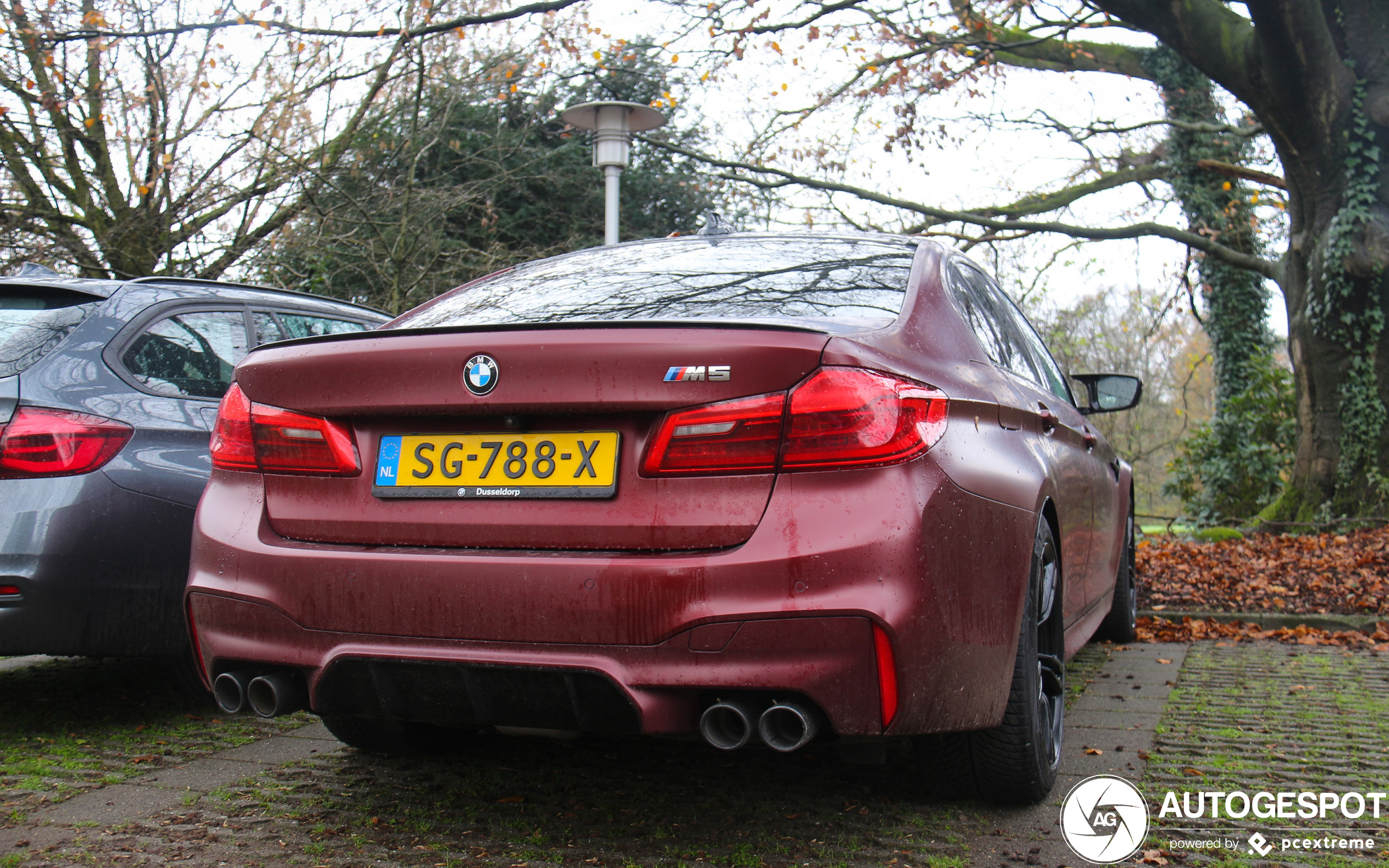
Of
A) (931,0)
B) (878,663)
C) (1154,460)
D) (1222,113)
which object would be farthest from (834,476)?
(1154,460)

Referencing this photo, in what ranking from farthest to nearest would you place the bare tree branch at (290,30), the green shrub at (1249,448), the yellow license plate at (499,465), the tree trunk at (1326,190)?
Answer: the green shrub at (1249,448), the tree trunk at (1326,190), the bare tree branch at (290,30), the yellow license plate at (499,465)

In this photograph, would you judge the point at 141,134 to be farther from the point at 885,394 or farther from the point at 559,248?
the point at 885,394

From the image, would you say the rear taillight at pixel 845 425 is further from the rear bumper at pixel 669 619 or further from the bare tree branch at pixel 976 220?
the bare tree branch at pixel 976 220

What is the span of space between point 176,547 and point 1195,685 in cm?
395

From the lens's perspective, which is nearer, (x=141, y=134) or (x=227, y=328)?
(x=227, y=328)

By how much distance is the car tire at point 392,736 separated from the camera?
11.3 feet

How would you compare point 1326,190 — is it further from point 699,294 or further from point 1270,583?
point 699,294

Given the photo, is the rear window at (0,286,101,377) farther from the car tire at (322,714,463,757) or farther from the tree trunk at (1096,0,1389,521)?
the tree trunk at (1096,0,1389,521)

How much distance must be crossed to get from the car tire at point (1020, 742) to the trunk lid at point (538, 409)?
94 centimetres

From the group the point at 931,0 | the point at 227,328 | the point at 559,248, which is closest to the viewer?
the point at 227,328

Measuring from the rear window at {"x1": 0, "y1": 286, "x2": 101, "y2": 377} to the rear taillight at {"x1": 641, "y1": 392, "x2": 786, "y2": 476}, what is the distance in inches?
99.7

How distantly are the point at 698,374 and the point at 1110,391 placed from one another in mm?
3539

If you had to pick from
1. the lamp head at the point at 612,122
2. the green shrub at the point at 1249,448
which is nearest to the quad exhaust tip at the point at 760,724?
the lamp head at the point at 612,122

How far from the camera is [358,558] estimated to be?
2455mm
